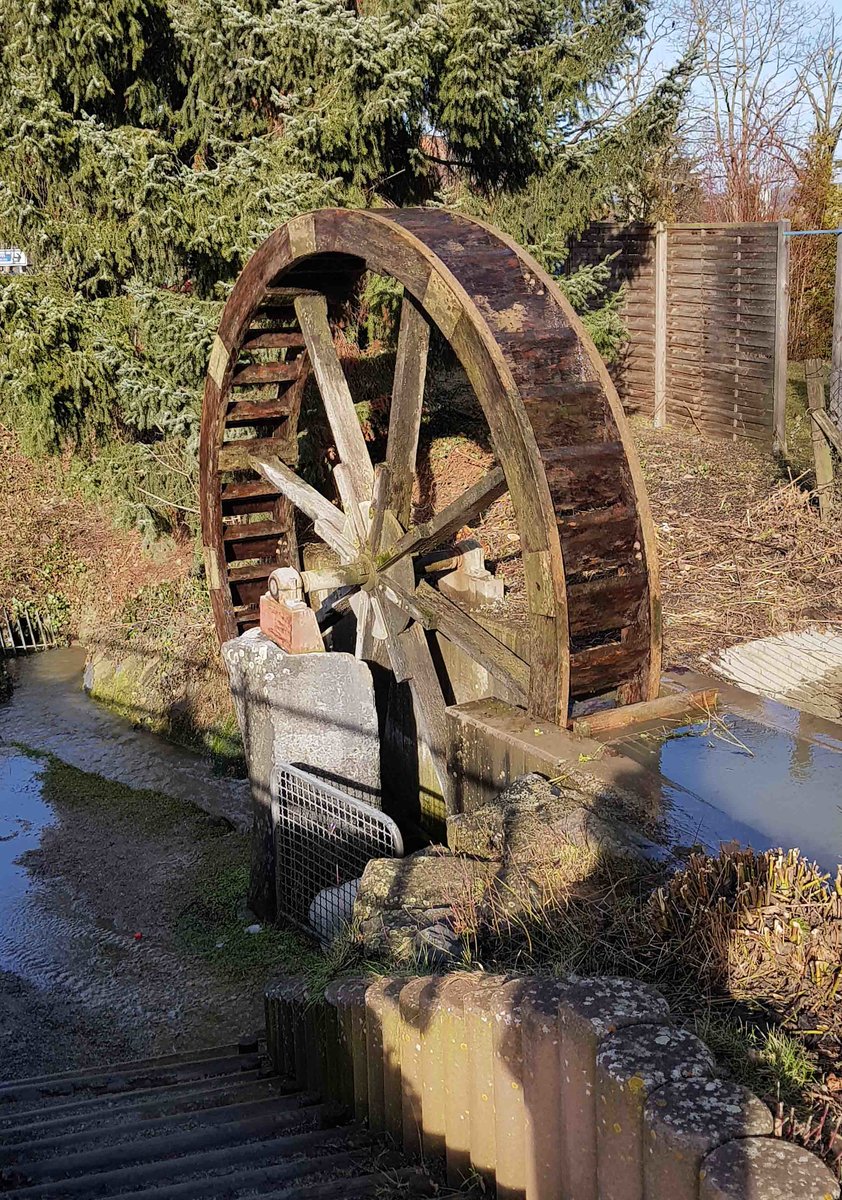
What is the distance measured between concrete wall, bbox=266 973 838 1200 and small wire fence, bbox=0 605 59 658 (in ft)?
28.0

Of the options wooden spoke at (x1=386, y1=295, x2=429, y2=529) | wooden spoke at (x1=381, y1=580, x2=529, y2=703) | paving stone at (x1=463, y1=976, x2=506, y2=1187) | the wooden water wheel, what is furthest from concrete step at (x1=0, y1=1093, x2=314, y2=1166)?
wooden spoke at (x1=386, y1=295, x2=429, y2=529)

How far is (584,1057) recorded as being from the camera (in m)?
2.18

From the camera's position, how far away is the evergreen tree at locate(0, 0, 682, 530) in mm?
8219

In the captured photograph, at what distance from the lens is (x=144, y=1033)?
5.19 meters

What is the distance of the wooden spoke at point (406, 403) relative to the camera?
19.0ft

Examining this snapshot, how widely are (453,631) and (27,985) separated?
2.85 meters

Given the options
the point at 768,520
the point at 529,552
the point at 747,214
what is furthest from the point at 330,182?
the point at 747,214

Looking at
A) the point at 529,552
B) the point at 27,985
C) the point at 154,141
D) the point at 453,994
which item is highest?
the point at 154,141

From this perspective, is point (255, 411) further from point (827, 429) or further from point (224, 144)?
point (827, 429)

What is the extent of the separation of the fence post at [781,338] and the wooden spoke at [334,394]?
170 inches

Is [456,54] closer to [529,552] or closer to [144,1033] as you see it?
[529,552]

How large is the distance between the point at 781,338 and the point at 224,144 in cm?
491

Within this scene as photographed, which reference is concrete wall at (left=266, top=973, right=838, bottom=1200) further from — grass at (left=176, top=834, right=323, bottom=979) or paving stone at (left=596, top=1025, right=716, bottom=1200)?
grass at (left=176, top=834, right=323, bottom=979)

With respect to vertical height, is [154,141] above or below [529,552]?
above
